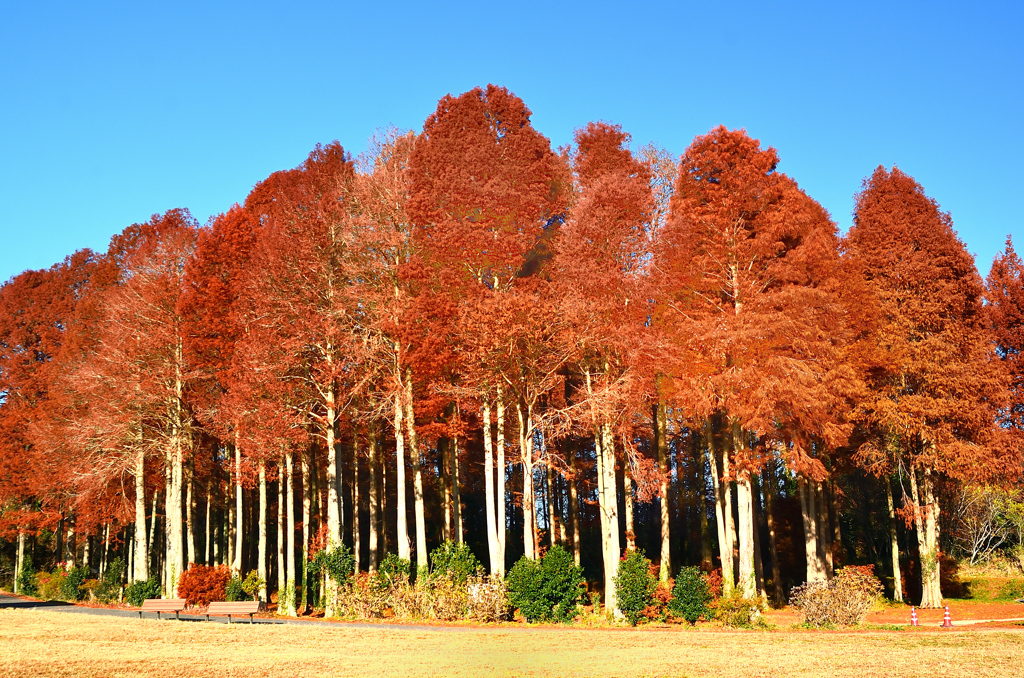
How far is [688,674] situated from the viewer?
42.4 ft

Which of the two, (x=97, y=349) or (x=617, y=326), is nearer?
(x=617, y=326)

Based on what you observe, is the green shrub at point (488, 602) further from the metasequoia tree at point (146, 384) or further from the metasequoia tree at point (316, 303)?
the metasequoia tree at point (146, 384)

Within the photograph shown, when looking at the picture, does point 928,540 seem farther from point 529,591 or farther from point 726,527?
point 529,591

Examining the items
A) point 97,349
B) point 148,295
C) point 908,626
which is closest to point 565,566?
point 908,626

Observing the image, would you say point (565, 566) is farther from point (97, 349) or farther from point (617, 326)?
point (97, 349)

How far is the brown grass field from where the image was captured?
13320 millimetres

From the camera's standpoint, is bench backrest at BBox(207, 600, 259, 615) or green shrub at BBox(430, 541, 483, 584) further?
green shrub at BBox(430, 541, 483, 584)

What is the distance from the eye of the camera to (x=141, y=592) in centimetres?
2875

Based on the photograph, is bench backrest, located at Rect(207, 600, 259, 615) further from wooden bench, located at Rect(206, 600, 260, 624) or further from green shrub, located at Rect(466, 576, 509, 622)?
green shrub, located at Rect(466, 576, 509, 622)

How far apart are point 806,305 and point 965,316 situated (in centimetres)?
767

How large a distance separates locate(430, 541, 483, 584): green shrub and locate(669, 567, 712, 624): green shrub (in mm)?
5419

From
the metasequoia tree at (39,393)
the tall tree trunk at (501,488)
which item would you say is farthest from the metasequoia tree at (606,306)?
the metasequoia tree at (39,393)

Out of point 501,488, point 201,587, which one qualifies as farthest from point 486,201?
point 201,587

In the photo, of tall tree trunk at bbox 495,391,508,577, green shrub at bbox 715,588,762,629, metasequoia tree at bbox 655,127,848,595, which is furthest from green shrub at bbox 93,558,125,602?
green shrub at bbox 715,588,762,629
